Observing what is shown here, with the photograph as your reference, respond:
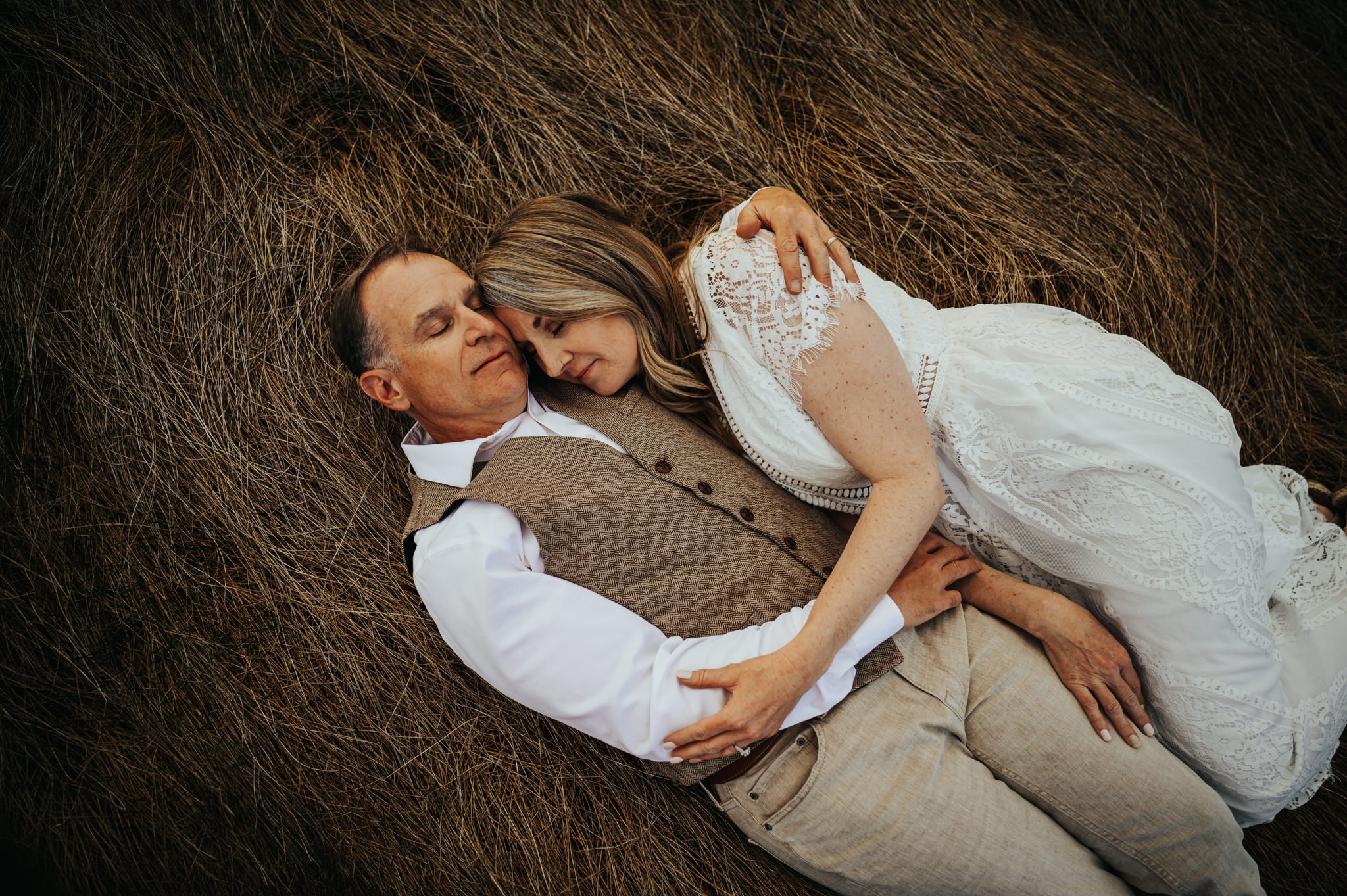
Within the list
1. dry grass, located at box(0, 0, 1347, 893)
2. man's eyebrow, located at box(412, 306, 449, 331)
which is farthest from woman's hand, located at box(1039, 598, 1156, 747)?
man's eyebrow, located at box(412, 306, 449, 331)

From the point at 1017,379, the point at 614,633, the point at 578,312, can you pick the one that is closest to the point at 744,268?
the point at 578,312

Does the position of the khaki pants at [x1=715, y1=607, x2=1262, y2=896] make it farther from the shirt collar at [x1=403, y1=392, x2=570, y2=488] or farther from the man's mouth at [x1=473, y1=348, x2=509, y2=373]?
the man's mouth at [x1=473, y1=348, x2=509, y2=373]

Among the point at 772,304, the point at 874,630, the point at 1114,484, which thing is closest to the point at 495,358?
the point at 772,304

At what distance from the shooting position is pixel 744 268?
6.54 ft

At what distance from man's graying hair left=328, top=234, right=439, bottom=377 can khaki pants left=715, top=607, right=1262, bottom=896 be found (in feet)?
5.55

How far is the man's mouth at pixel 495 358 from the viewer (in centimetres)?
221

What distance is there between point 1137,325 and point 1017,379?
1204mm

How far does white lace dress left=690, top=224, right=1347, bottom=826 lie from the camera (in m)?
2.00

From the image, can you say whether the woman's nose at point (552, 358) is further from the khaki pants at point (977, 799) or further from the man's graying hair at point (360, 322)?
the khaki pants at point (977, 799)

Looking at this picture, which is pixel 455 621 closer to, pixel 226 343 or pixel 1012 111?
pixel 226 343

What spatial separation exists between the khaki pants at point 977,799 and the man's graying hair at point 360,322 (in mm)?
1691

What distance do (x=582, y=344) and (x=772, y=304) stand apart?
1.86ft

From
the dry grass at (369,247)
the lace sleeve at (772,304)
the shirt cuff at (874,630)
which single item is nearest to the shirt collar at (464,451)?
the dry grass at (369,247)

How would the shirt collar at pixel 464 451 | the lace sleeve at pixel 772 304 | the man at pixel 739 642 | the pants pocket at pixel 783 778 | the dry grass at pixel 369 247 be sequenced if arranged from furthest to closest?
the dry grass at pixel 369 247 < the shirt collar at pixel 464 451 < the pants pocket at pixel 783 778 < the man at pixel 739 642 < the lace sleeve at pixel 772 304
